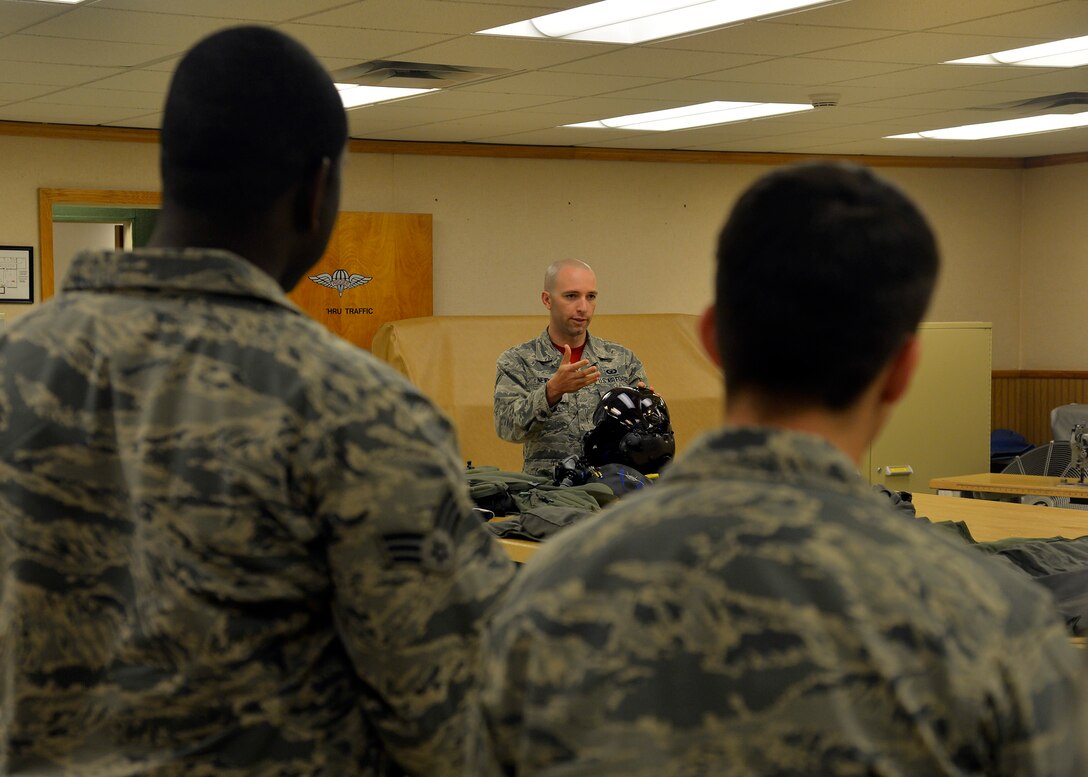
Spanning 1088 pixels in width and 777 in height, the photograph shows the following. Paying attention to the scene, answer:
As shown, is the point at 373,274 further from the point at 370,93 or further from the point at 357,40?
the point at 357,40

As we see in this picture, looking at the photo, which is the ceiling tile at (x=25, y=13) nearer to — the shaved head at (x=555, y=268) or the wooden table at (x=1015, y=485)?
the shaved head at (x=555, y=268)

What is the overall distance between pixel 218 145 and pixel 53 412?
0.32 metres

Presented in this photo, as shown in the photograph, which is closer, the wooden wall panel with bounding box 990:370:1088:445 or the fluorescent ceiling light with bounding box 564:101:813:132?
the fluorescent ceiling light with bounding box 564:101:813:132

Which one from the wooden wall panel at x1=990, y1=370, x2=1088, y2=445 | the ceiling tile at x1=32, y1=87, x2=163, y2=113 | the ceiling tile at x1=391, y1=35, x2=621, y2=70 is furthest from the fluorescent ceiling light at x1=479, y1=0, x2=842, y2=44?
the wooden wall panel at x1=990, y1=370, x2=1088, y2=445

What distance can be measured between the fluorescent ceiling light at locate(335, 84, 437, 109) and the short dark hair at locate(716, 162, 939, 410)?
6.41m

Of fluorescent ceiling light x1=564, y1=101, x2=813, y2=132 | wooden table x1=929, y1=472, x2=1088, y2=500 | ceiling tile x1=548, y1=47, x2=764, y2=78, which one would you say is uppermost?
fluorescent ceiling light x1=564, y1=101, x2=813, y2=132

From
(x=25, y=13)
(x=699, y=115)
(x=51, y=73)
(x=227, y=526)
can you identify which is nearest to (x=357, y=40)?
(x=25, y=13)

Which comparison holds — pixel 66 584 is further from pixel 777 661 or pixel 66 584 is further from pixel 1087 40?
pixel 1087 40

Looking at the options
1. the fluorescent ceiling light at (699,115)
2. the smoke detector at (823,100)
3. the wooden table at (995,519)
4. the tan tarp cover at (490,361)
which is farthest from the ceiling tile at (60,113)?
the wooden table at (995,519)

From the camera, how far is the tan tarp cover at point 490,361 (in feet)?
29.5

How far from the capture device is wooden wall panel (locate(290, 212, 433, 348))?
9523mm

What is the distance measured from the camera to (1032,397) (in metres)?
11.6

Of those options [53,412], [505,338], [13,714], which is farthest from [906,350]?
[505,338]

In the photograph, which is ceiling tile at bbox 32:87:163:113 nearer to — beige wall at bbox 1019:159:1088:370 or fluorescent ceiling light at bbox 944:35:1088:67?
fluorescent ceiling light at bbox 944:35:1088:67
